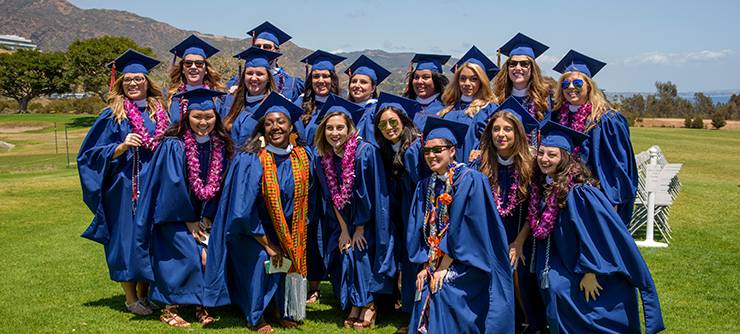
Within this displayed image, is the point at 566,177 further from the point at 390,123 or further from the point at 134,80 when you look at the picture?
the point at 134,80

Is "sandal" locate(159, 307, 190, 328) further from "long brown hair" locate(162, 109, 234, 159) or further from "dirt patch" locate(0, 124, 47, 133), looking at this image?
"dirt patch" locate(0, 124, 47, 133)

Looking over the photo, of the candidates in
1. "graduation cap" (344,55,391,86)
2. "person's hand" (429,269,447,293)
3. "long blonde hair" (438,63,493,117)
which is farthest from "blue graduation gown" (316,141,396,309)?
"graduation cap" (344,55,391,86)

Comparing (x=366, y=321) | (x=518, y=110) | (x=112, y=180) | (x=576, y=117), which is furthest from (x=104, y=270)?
(x=576, y=117)

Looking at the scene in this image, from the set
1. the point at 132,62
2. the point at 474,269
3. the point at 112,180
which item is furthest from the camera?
the point at 132,62

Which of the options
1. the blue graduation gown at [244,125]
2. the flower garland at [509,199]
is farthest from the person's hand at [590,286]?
the blue graduation gown at [244,125]

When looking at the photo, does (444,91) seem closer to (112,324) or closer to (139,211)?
(139,211)

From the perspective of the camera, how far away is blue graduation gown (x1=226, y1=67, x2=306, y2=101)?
8984 millimetres

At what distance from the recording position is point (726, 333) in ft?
22.2

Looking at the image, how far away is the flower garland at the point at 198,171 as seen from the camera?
676 centimetres

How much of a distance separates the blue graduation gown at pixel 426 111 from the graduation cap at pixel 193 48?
2548 mm

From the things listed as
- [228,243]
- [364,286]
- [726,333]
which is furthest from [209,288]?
[726,333]

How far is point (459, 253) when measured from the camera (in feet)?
18.5

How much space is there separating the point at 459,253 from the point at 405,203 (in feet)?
4.49

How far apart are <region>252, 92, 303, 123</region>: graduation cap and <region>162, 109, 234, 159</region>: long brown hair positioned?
422 millimetres
